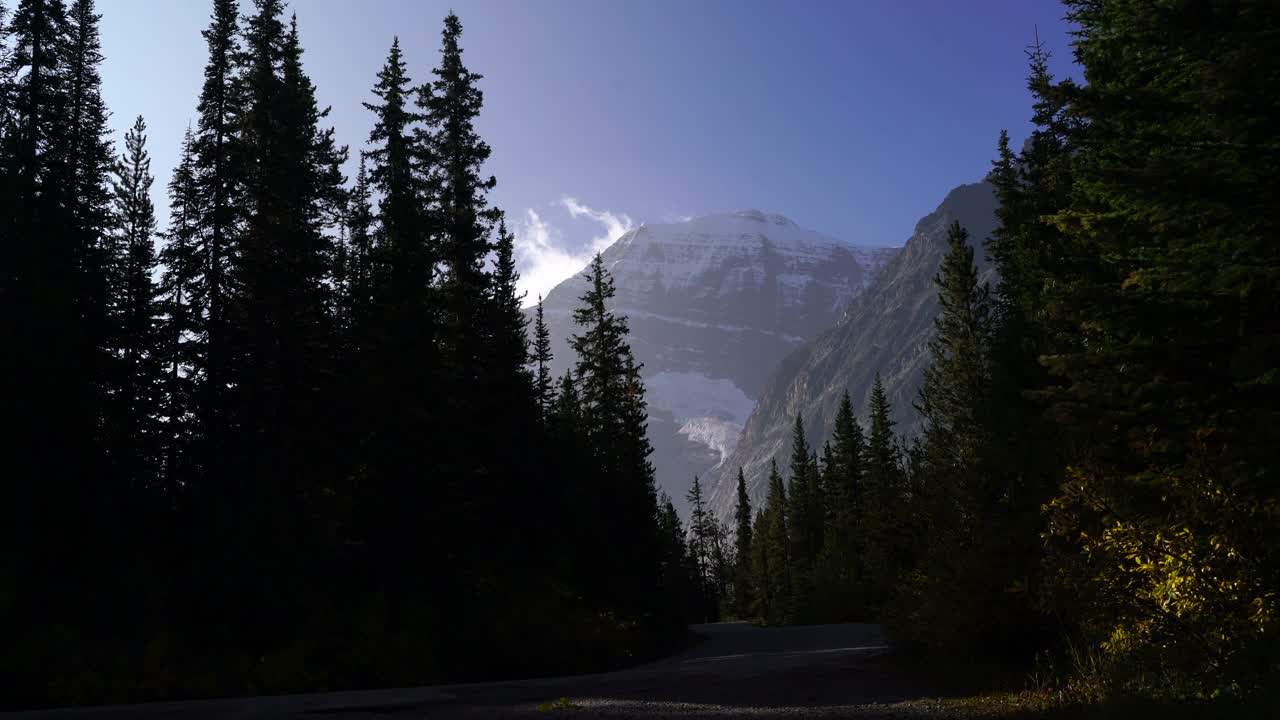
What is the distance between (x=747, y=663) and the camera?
71.9 feet

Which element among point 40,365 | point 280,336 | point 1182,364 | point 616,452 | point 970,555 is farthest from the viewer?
point 616,452

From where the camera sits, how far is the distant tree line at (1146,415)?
9789 millimetres

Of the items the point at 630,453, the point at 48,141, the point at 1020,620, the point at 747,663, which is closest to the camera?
the point at 1020,620

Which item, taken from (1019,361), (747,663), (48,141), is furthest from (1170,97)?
(48,141)

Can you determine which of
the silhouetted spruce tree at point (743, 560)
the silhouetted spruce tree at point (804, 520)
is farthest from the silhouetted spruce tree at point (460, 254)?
the silhouetted spruce tree at point (743, 560)

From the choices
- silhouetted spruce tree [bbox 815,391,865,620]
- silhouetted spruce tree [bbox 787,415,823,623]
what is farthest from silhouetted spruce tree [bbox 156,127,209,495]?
silhouetted spruce tree [bbox 787,415,823,623]

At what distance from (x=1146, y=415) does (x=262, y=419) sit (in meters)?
21.8

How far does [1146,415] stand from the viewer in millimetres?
11914

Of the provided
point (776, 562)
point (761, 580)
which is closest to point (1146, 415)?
point (776, 562)

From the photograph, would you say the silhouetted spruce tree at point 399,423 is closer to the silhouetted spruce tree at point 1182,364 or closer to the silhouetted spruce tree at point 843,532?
the silhouetted spruce tree at point 1182,364

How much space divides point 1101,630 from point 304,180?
24.1 m

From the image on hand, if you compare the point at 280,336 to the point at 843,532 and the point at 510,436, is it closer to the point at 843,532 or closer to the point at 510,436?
the point at 510,436

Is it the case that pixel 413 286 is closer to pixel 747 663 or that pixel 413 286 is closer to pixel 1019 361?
pixel 747 663

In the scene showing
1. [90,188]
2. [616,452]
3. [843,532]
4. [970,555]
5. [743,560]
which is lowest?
[743,560]
